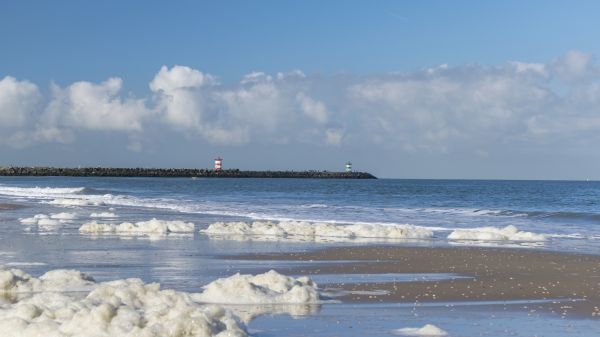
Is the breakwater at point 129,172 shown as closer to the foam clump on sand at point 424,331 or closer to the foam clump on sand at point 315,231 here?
the foam clump on sand at point 315,231

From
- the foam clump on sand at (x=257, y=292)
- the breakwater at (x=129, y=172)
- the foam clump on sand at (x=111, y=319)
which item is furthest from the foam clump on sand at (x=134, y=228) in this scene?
the breakwater at (x=129, y=172)

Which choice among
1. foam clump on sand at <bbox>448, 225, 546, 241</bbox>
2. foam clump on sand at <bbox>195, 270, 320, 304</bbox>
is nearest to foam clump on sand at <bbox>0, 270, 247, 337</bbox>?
foam clump on sand at <bbox>195, 270, 320, 304</bbox>

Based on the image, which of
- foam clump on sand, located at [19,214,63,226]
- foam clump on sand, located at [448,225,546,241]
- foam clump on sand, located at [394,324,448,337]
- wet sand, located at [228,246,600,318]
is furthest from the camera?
foam clump on sand, located at [19,214,63,226]

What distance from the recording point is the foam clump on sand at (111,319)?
8023mm

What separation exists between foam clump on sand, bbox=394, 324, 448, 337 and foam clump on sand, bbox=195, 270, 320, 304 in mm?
2136

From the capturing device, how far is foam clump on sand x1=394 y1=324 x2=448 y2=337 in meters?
9.10

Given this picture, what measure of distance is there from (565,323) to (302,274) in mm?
5685

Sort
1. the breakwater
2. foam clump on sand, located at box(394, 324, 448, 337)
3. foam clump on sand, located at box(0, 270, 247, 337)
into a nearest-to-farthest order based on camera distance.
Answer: foam clump on sand, located at box(0, 270, 247, 337), foam clump on sand, located at box(394, 324, 448, 337), the breakwater

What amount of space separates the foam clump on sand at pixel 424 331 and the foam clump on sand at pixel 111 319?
1775mm

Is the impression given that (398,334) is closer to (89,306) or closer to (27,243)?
(89,306)

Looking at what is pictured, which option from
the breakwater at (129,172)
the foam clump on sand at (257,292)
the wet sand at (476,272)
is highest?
the breakwater at (129,172)

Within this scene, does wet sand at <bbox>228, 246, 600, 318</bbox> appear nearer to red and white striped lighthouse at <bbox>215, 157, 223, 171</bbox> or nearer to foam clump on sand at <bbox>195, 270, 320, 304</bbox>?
foam clump on sand at <bbox>195, 270, 320, 304</bbox>

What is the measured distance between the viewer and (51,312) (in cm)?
892

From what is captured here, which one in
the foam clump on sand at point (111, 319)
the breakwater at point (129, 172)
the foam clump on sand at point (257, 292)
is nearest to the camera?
the foam clump on sand at point (111, 319)
